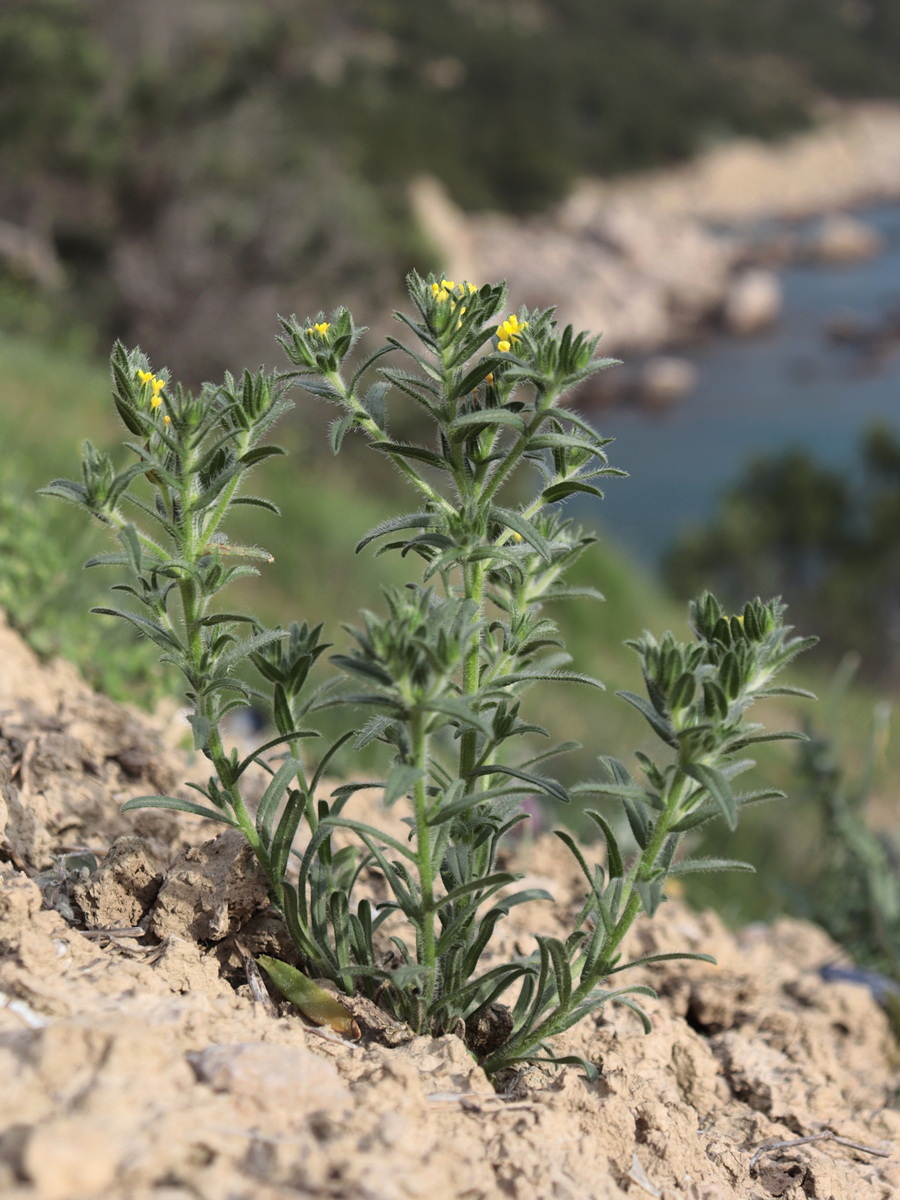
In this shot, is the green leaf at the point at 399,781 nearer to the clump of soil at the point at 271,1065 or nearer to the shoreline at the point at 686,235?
the clump of soil at the point at 271,1065

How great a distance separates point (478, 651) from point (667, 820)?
1.19 feet

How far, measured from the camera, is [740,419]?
26.7 metres

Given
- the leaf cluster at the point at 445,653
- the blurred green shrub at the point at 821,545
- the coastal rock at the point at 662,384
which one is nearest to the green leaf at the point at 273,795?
the leaf cluster at the point at 445,653

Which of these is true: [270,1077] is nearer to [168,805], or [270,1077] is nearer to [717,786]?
[168,805]

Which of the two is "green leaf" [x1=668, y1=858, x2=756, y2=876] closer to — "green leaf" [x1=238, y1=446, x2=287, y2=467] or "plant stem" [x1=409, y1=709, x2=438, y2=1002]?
"plant stem" [x1=409, y1=709, x2=438, y2=1002]

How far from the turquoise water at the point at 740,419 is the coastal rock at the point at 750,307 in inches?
21.5

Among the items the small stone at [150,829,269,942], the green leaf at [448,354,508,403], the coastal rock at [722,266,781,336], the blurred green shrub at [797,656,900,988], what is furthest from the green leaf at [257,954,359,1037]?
the coastal rock at [722,266,781,336]

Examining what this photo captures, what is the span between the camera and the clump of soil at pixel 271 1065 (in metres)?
1.17

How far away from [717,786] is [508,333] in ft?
2.19

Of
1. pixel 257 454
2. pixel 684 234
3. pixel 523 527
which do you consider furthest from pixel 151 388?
pixel 684 234

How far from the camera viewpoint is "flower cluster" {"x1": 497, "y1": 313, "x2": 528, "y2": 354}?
151 centimetres

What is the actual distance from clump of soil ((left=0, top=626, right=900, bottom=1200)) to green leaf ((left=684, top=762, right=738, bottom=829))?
0.47m

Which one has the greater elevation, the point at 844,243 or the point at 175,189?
the point at 844,243

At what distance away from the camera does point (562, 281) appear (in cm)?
3606
